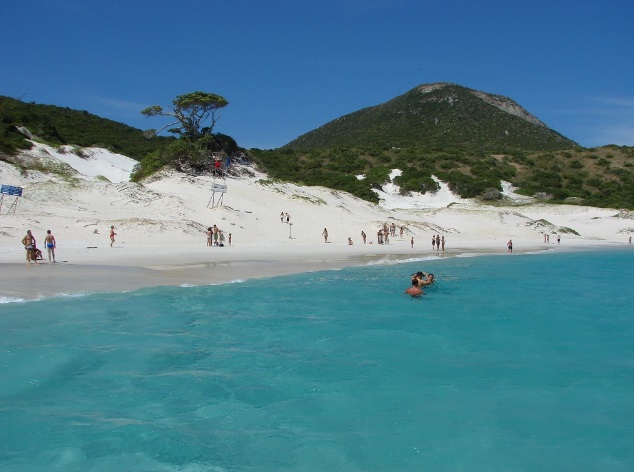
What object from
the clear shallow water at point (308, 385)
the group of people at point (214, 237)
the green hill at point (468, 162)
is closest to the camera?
the clear shallow water at point (308, 385)

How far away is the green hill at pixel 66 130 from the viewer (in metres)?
40.9

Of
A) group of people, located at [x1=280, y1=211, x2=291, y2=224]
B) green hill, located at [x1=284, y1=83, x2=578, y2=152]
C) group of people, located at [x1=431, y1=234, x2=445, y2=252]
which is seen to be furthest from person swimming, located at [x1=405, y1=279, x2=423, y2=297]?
green hill, located at [x1=284, y1=83, x2=578, y2=152]

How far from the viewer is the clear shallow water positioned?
21.5 ft

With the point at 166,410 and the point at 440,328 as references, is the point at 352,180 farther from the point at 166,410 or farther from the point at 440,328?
the point at 166,410

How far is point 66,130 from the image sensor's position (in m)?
62.4

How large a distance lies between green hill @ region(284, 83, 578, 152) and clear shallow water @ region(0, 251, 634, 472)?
80171 millimetres

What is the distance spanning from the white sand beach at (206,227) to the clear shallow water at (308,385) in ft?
13.3

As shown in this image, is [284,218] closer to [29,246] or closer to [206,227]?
[206,227]

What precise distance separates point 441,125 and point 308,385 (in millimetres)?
105615

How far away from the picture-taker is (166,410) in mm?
7621

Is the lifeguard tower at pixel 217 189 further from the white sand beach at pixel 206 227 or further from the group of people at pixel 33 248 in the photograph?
the group of people at pixel 33 248

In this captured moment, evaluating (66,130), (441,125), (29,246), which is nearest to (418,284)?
(29,246)

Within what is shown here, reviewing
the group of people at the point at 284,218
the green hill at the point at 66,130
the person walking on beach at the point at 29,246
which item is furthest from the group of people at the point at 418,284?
the green hill at the point at 66,130

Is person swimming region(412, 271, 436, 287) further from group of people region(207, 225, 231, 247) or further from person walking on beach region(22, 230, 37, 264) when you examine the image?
person walking on beach region(22, 230, 37, 264)
